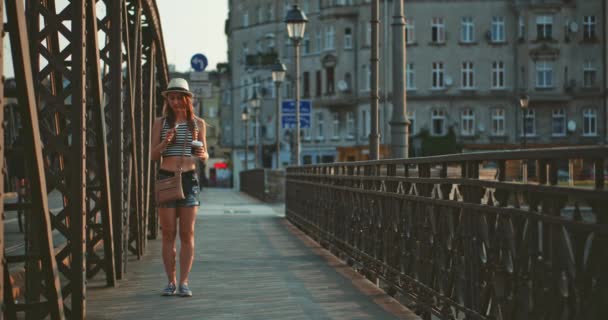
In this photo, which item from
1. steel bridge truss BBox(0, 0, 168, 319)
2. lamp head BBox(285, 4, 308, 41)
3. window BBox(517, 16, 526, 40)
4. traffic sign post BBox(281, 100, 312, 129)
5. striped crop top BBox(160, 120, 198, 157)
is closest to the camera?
steel bridge truss BBox(0, 0, 168, 319)

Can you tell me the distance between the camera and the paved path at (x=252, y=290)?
33.5ft

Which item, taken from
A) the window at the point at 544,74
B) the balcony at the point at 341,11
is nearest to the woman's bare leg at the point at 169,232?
the window at the point at 544,74

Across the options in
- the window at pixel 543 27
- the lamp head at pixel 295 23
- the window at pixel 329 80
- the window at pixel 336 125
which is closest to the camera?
the lamp head at pixel 295 23

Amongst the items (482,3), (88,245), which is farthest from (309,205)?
(482,3)

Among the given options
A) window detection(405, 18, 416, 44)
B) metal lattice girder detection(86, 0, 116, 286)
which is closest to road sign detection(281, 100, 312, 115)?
metal lattice girder detection(86, 0, 116, 286)

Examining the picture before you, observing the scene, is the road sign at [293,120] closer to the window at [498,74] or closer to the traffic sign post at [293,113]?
the traffic sign post at [293,113]

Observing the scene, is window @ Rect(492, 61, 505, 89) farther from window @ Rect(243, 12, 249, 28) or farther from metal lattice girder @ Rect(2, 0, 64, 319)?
metal lattice girder @ Rect(2, 0, 64, 319)

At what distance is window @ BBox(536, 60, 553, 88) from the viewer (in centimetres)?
8000

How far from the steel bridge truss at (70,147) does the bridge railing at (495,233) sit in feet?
8.71

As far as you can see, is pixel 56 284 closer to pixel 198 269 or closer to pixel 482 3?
pixel 198 269

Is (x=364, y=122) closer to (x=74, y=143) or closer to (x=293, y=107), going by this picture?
(x=293, y=107)

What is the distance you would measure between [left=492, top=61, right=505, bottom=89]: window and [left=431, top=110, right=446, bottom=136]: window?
3.93m

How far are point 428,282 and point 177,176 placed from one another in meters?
2.68

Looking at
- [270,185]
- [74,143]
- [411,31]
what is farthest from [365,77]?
[74,143]
